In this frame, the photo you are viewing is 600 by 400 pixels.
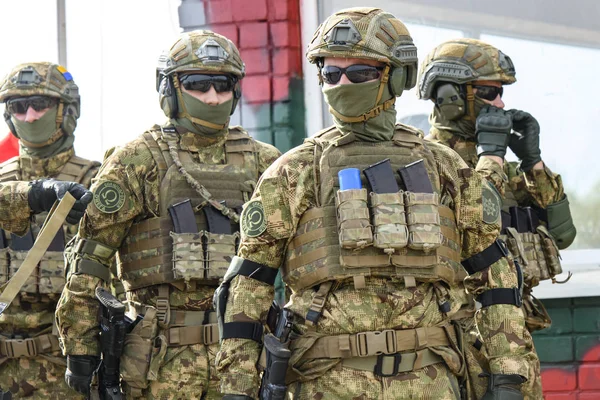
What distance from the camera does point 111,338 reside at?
605 centimetres

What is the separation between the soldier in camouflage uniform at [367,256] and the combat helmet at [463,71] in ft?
7.34

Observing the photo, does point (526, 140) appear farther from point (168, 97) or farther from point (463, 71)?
point (168, 97)

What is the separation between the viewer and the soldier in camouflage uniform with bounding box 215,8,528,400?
14.8 feet

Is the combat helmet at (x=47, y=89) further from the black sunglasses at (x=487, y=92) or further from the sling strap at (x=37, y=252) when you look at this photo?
the black sunglasses at (x=487, y=92)

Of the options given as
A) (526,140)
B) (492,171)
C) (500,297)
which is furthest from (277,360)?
(526,140)

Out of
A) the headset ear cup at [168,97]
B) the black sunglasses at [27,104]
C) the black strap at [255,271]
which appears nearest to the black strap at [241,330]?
the black strap at [255,271]

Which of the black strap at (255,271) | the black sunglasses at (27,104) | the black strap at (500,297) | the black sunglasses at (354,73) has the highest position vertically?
the black sunglasses at (27,104)

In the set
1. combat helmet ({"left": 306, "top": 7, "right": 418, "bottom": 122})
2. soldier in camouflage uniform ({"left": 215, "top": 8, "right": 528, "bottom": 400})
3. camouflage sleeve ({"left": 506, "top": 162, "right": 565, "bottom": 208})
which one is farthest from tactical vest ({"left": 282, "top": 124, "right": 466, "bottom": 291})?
camouflage sleeve ({"left": 506, "top": 162, "right": 565, "bottom": 208})

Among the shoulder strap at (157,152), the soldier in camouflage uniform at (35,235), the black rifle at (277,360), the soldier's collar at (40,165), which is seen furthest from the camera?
the soldier's collar at (40,165)

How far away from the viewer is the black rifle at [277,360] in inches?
175

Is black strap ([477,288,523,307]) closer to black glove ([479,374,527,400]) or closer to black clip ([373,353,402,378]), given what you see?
black glove ([479,374,527,400])

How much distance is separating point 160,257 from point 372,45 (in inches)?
72.7

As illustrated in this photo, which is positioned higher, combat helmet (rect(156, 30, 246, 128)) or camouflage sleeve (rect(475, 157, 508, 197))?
combat helmet (rect(156, 30, 246, 128))

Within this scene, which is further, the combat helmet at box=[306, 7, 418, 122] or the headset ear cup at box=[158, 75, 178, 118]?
the headset ear cup at box=[158, 75, 178, 118]
